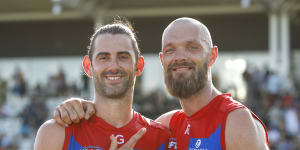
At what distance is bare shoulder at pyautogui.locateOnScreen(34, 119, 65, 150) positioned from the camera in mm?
3191

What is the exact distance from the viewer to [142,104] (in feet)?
52.1

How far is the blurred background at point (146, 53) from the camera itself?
561 inches

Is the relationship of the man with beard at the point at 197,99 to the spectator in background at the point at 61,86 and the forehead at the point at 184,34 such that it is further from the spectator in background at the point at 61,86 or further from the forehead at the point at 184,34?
the spectator in background at the point at 61,86

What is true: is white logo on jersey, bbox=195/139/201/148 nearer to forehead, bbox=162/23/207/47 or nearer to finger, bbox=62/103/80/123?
forehead, bbox=162/23/207/47

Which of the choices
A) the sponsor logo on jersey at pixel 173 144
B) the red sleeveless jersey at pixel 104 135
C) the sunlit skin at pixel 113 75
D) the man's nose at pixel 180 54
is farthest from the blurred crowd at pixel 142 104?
the sunlit skin at pixel 113 75

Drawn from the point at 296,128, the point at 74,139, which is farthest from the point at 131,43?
the point at 296,128

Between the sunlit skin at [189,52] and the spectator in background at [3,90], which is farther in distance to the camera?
the spectator in background at [3,90]

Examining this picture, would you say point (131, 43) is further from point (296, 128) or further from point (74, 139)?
Answer: point (296, 128)

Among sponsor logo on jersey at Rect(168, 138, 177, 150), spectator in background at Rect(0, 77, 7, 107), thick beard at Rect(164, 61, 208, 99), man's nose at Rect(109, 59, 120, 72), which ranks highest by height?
man's nose at Rect(109, 59, 120, 72)

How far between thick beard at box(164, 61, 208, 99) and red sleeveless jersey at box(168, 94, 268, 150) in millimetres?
175

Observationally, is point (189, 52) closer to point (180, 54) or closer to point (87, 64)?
point (180, 54)

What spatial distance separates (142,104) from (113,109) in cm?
1243

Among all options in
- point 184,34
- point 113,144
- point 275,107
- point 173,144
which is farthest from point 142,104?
point 113,144

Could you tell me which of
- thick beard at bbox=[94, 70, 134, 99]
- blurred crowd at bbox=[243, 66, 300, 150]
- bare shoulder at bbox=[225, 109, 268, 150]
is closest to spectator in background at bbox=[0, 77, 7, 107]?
blurred crowd at bbox=[243, 66, 300, 150]
